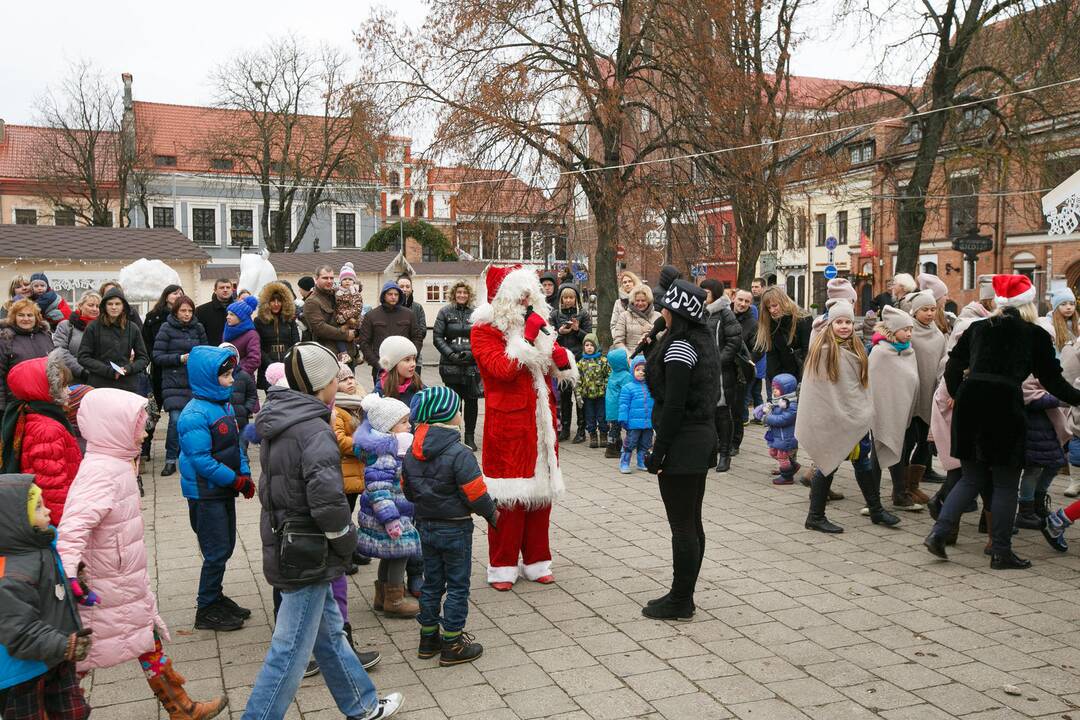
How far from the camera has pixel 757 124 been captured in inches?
775

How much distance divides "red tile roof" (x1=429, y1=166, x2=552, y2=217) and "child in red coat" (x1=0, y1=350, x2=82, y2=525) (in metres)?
15.2

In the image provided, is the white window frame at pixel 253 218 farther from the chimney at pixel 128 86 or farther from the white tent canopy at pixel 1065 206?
the white tent canopy at pixel 1065 206

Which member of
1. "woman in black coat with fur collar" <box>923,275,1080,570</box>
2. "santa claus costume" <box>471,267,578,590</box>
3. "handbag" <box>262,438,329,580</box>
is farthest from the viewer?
"woman in black coat with fur collar" <box>923,275,1080,570</box>

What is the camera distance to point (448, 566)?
4.75 meters

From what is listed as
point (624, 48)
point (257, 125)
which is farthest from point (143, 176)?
point (624, 48)

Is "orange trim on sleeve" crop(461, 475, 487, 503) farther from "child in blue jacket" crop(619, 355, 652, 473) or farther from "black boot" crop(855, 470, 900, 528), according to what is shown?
"child in blue jacket" crop(619, 355, 652, 473)

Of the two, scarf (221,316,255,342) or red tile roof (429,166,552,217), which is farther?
red tile roof (429,166,552,217)

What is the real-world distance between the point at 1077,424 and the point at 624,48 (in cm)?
1458

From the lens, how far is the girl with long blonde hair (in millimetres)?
7355

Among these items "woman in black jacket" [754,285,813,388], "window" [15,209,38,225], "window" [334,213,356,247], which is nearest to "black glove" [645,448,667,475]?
"woman in black jacket" [754,285,813,388]

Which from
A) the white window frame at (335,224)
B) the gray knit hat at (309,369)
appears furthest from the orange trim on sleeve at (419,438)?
the white window frame at (335,224)

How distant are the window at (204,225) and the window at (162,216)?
1.39 metres

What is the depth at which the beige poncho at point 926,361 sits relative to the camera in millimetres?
8211

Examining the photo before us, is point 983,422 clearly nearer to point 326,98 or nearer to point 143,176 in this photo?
point 326,98
